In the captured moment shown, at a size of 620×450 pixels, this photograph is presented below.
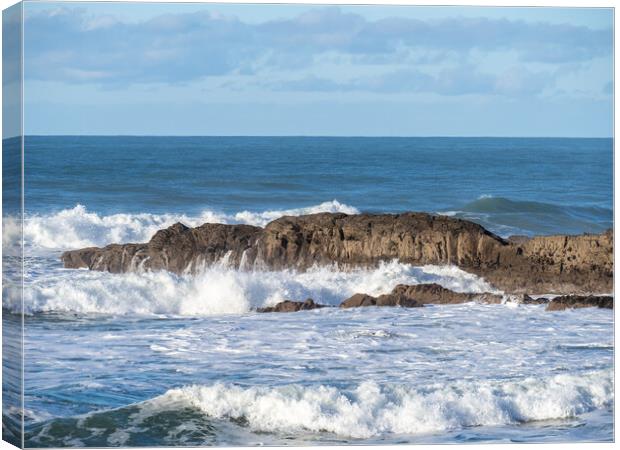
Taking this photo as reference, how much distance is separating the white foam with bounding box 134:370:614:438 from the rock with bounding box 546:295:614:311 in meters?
1.25

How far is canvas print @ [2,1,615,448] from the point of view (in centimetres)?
1105

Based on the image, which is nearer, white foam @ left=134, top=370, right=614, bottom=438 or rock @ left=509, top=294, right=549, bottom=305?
white foam @ left=134, top=370, right=614, bottom=438

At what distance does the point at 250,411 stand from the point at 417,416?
1249 mm

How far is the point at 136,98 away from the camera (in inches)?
462

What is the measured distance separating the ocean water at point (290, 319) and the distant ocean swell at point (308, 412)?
0.04 feet

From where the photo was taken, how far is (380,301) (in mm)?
12281

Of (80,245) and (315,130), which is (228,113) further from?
(80,245)

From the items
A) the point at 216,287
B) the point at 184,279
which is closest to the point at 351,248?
the point at 216,287

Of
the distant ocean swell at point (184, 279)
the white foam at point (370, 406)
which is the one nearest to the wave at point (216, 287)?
the distant ocean swell at point (184, 279)

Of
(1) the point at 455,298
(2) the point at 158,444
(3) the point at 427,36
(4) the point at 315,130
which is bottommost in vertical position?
(2) the point at 158,444

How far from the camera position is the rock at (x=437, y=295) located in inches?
487

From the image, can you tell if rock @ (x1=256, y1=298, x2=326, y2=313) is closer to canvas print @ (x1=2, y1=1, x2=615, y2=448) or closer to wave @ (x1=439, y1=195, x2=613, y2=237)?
canvas print @ (x1=2, y1=1, x2=615, y2=448)

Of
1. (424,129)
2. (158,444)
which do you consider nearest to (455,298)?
(424,129)

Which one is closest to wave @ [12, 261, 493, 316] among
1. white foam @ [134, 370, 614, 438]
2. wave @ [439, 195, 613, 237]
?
wave @ [439, 195, 613, 237]
